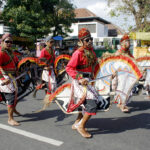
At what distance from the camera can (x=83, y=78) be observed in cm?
386

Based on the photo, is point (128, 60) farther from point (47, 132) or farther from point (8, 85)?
point (8, 85)

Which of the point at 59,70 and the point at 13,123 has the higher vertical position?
the point at 59,70

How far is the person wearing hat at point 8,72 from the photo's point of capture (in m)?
4.36

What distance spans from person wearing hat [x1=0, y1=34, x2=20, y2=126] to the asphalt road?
1.76ft

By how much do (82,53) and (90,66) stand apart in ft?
0.96

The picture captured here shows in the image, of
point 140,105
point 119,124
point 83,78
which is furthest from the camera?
point 140,105

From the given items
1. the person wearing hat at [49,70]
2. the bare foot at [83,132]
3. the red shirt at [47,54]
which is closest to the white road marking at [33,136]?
the bare foot at [83,132]

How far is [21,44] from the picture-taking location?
18.5m

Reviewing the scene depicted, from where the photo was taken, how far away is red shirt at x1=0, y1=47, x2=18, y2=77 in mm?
4344

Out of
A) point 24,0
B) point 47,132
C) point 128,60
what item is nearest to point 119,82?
point 128,60

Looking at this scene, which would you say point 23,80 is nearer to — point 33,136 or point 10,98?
point 10,98

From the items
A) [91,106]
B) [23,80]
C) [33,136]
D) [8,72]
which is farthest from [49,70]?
[91,106]

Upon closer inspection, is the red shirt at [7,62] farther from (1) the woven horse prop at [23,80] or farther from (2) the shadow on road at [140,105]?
(2) the shadow on road at [140,105]

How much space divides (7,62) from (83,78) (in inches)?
64.8
